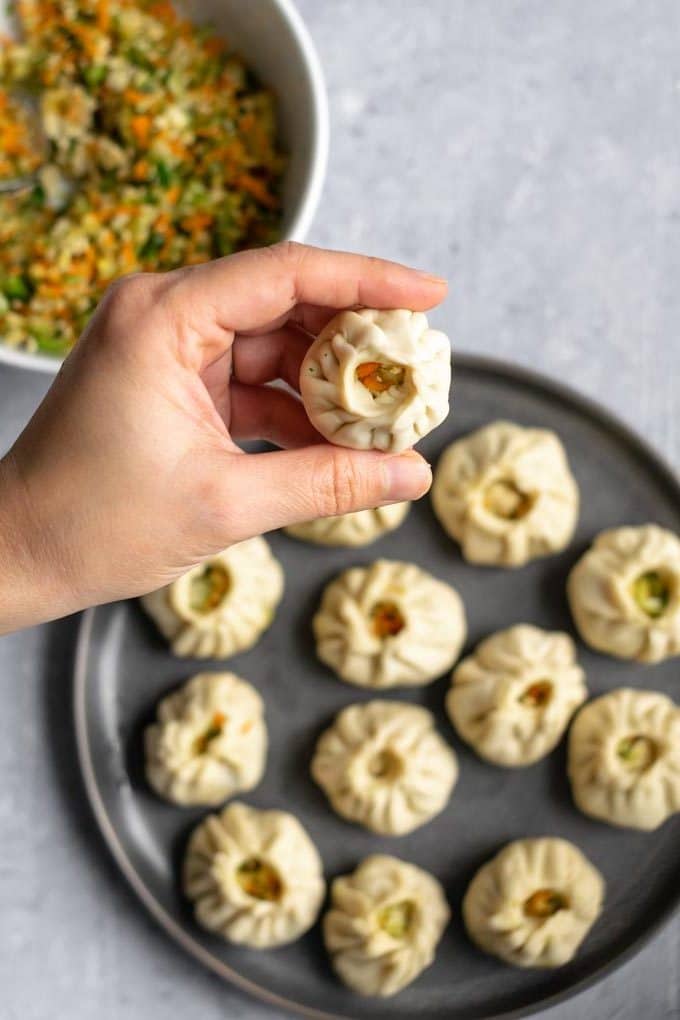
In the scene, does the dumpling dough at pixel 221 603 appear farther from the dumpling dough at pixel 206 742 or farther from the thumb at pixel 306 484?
the thumb at pixel 306 484

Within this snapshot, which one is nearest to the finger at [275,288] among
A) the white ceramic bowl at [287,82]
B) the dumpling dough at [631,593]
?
the white ceramic bowl at [287,82]

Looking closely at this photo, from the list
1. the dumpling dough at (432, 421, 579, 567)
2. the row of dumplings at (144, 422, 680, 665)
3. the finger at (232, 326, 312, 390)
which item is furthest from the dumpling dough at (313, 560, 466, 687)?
the finger at (232, 326, 312, 390)

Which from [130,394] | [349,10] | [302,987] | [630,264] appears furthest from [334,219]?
[302,987]

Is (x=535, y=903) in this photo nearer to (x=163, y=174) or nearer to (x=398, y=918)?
(x=398, y=918)

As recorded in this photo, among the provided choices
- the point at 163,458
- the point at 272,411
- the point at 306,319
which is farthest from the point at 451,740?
the point at 163,458

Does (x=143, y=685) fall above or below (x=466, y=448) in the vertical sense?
below

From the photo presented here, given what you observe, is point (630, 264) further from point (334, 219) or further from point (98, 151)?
point (98, 151)
